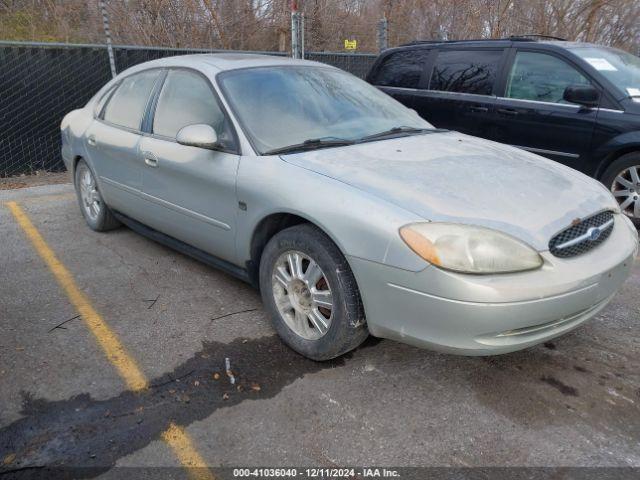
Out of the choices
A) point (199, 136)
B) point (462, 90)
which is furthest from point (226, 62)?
point (462, 90)

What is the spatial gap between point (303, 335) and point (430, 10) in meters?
13.4

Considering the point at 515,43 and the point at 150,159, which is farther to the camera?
the point at 515,43

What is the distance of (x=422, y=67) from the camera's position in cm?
654

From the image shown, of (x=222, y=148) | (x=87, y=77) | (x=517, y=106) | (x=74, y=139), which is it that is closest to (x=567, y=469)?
(x=222, y=148)

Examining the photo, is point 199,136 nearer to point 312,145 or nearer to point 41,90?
point 312,145

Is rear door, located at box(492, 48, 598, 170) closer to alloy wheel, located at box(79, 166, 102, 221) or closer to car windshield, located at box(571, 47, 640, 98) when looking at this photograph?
car windshield, located at box(571, 47, 640, 98)

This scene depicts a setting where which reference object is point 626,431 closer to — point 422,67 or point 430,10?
point 422,67

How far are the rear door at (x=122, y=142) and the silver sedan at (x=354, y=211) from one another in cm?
2

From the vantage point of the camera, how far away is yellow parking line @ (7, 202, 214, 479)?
232 cm

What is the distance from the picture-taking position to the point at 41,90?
24.7 ft

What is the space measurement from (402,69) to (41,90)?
4.81 meters

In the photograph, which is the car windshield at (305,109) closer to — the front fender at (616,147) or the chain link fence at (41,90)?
the front fender at (616,147)

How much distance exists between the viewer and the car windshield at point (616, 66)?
17.0ft

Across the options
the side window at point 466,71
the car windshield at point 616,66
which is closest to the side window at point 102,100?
the side window at point 466,71
